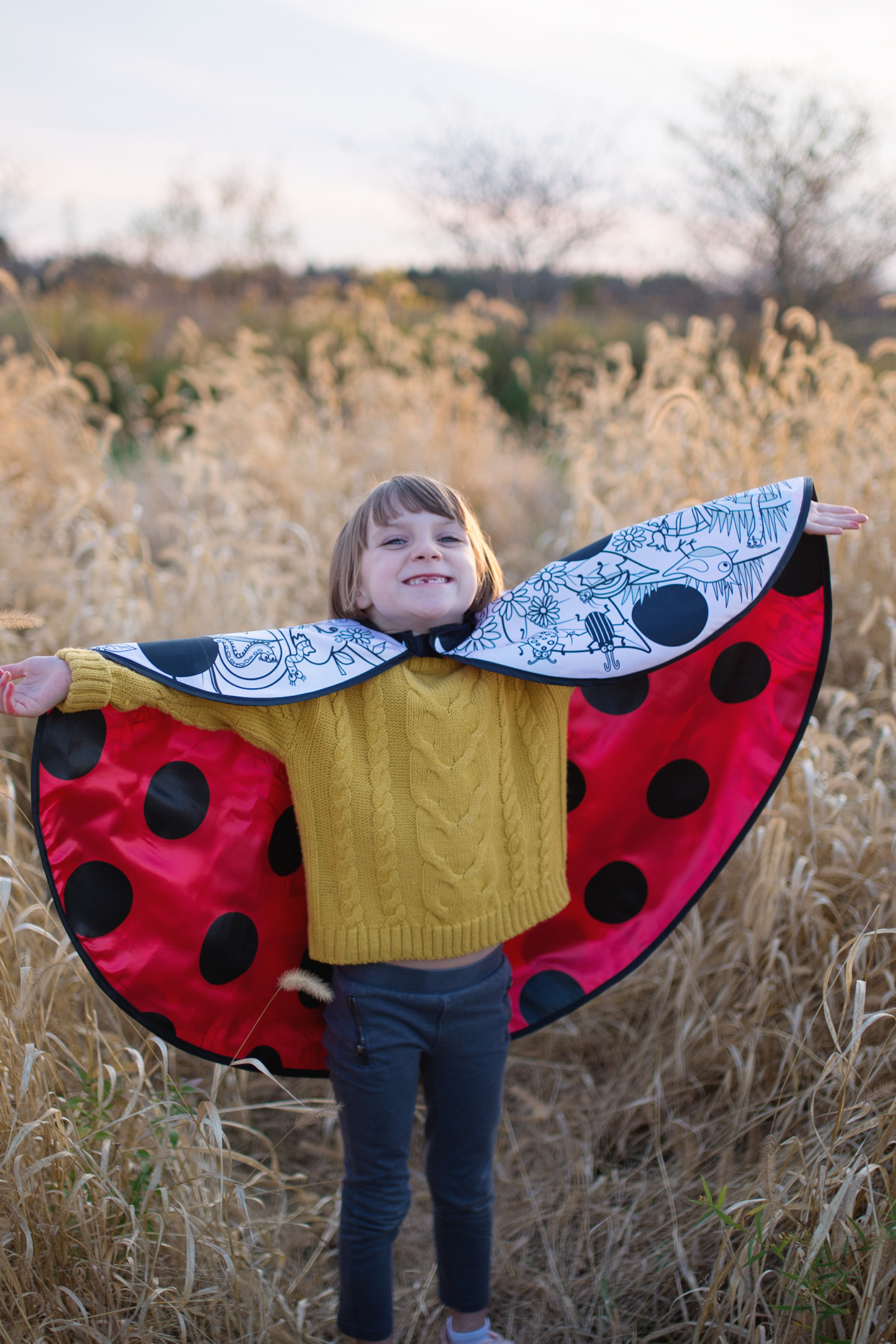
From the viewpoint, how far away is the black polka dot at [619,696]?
78.4 inches

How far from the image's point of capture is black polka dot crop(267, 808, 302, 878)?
183 centimetres

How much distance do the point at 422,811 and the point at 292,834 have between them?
41 cm

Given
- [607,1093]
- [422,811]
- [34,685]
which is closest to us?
[34,685]

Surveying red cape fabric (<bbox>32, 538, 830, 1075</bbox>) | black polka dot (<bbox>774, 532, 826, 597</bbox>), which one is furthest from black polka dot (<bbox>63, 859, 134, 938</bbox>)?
black polka dot (<bbox>774, 532, 826, 597</bbox>)

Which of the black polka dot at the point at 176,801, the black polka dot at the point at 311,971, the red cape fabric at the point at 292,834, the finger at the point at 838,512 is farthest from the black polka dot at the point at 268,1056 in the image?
the finger at the point at 838,512

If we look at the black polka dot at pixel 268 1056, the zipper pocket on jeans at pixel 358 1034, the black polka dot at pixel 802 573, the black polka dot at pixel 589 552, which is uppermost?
the black polka dot at pixel 589 552

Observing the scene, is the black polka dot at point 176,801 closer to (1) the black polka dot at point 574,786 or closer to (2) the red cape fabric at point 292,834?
(2) the red cape fabric at point 292,834

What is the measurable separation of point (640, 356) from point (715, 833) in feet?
35.6

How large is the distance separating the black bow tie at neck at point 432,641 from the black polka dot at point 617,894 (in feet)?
2.47

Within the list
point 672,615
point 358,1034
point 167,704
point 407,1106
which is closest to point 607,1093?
point 407,1106

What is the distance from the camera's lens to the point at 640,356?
38.4ft

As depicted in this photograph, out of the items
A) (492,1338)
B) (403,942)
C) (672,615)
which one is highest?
(672,615)

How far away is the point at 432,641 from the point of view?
1.62m

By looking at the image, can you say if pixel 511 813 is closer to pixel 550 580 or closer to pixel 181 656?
pixel 550 580
